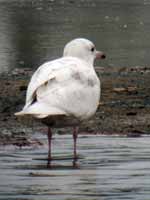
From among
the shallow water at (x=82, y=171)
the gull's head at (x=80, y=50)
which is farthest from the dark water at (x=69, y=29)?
the shallow water at (x=82, y=171)

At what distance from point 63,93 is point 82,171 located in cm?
99

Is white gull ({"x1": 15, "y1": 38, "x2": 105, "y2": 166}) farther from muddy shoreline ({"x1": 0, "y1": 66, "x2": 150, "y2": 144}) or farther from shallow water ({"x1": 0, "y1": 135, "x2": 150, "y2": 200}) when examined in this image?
muddy shoreline ({"x1": 0, "y1": 66, "x2": 150, "y2": 144})

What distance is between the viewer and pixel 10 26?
31.7m

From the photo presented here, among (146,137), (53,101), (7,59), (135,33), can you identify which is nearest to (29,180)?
(53,101)

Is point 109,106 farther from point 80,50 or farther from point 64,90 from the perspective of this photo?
point 64,90

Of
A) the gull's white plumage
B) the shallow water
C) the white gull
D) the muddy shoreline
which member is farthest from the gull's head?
the muddy shoreline

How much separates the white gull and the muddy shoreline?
97 cm

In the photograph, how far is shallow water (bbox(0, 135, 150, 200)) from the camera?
8.56m

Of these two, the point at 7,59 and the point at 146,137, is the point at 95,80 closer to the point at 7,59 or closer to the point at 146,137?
the point at 146,137

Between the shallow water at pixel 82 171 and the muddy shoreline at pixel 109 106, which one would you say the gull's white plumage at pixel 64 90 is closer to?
Answer: the shallow water at pixel 82 171

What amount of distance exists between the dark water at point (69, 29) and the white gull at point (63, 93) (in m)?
9.19

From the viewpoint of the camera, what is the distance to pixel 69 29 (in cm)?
2991

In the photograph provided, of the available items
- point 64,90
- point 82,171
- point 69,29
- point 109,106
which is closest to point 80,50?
point 64,90

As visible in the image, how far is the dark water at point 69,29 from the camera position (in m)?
23.1
